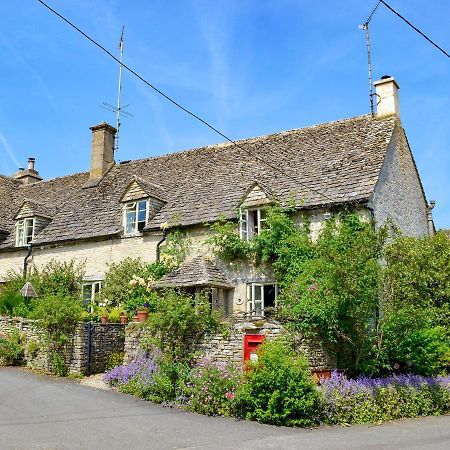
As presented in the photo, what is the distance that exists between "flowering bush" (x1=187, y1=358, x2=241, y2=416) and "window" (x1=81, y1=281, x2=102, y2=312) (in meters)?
11.2

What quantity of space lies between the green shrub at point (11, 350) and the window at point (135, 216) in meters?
6.92

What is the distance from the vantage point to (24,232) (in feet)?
91.1

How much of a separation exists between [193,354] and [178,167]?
14.4 metres

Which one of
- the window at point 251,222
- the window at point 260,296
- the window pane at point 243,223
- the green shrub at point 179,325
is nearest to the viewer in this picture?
the green shrub at point 179,325

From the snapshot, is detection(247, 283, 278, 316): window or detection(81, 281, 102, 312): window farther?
detection(81, 281, 102, 312): window

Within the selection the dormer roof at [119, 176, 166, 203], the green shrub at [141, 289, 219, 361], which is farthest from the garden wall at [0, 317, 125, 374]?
the dormer roof at [119, 176, 166, 203]

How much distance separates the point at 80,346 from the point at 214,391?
21.2ft

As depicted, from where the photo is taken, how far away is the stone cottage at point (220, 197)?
20062mm

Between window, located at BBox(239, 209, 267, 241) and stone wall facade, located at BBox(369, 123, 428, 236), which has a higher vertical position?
stone wall facade, located at BBox(369, 123, 428, 236)

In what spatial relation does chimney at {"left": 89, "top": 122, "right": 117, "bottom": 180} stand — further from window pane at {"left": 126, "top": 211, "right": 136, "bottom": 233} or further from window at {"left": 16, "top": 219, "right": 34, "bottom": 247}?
window pane at {"left": 126, "top": 211, "right": 136, "bottom": 233}

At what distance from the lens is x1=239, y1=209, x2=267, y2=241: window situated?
20594mm

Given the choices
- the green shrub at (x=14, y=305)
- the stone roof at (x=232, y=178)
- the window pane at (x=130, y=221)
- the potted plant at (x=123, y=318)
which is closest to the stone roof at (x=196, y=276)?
the potted plant at (x=123, y=318)

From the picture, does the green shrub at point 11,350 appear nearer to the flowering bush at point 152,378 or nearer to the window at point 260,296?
the flowering bush at point 152,378

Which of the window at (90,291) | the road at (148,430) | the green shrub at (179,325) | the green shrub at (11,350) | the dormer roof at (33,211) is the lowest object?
the road at (148,430)
